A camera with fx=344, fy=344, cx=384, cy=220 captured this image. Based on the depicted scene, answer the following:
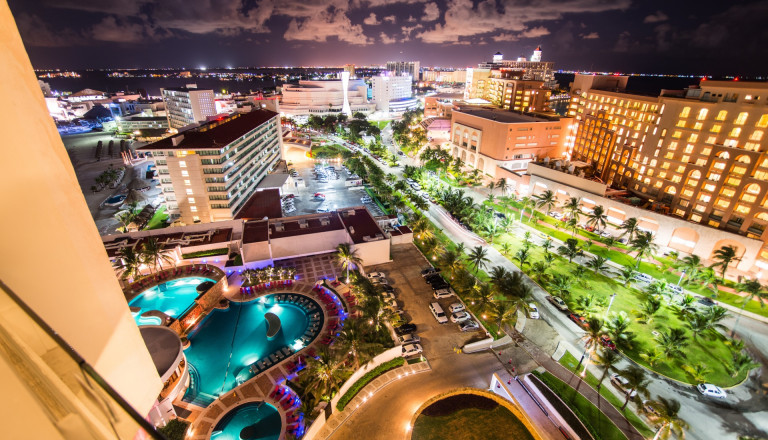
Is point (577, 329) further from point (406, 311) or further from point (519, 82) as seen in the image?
point (519, 82)

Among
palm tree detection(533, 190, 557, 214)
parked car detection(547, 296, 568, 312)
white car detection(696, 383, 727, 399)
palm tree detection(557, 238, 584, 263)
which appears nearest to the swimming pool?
parked car detection(547, 296, 568, 312)

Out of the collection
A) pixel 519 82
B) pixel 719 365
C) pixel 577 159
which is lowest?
pixel 719 365

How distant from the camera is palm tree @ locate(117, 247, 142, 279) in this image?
1747 inches

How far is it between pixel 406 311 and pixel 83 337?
131 feet

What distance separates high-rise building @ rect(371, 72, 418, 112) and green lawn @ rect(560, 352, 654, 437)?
557 feet

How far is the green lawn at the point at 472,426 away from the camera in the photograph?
2941 centimetres

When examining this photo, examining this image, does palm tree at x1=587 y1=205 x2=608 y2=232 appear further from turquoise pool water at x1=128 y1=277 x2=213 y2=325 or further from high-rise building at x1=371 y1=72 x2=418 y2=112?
high-rise building at x1=371 y1=72 x2=418 y2=112

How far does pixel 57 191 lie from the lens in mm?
4051

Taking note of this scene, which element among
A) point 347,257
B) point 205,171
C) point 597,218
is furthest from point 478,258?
point 205,171

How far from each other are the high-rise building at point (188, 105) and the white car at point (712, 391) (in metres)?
155

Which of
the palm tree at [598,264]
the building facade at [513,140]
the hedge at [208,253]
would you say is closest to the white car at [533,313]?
the palm tree at [598,264]

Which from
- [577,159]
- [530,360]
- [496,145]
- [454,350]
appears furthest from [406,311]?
[577,159]

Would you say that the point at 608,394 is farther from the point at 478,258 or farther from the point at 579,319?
the point at 478,258

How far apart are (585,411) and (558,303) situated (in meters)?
15.2
